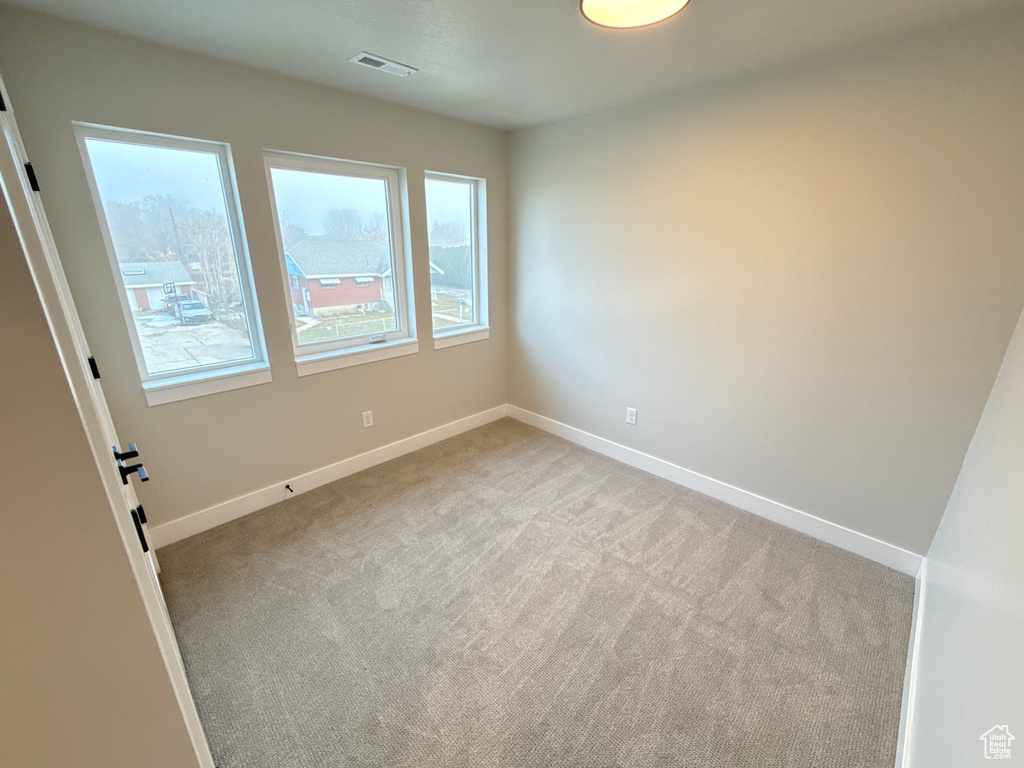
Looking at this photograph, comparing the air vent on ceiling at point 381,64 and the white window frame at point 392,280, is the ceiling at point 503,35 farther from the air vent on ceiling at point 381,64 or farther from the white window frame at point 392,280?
the white window frame at point 392,280

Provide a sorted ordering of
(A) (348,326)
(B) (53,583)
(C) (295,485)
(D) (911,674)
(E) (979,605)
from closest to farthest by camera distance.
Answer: (B) (53,583), (E) (979,605), (D) (911,674), (C) (295,485), (A) (348,326)

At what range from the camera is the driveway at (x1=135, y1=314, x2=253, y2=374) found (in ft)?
6.81

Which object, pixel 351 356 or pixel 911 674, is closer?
pixel 911 674

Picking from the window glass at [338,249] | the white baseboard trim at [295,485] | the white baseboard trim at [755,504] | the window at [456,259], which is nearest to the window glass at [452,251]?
the window at [456,259]

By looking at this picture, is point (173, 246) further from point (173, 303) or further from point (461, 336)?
point (461, 336)

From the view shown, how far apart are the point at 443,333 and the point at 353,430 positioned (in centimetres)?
101

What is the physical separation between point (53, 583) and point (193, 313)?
1.98 meters

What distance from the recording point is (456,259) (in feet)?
10.9

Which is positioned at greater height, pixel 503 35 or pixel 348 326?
pixel 503 35

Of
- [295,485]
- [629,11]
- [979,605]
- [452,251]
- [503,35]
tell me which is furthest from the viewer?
[452,251]

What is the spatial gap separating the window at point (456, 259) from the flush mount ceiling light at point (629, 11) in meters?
1.77

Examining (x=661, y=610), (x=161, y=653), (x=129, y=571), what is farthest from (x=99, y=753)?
(x=661, y=610)

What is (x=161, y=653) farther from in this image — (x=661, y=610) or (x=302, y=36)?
(x=302, y=36)

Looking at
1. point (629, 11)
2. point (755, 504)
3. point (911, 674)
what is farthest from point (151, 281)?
point (911, 674)
